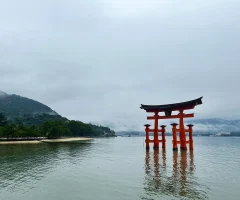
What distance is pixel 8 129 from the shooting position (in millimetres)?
89312

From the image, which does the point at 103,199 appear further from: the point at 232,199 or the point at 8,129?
the point at 8,129

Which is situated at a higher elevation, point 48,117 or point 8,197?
point 48,117

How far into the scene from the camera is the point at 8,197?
49.8 feet

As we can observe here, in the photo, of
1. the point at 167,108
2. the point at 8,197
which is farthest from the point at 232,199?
the point at 167,108

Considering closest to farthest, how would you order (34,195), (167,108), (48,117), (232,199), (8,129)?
1. (232,199)
2. (34,195)
3. (167,108)
4. (8,129)
5. (48,117)

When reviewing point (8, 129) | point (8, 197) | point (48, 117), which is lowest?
point (8, 197)

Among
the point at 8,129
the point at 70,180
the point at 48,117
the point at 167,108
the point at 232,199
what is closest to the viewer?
the point at 232,199

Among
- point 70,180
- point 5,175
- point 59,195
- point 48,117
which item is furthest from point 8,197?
point 48,117

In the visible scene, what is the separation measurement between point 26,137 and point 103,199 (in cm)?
8734

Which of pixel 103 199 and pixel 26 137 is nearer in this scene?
pixel 103 199

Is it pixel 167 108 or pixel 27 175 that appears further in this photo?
pixel 167 108

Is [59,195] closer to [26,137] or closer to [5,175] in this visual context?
[5,175]

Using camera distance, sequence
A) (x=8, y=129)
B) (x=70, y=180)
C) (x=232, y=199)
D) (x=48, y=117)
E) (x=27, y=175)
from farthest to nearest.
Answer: (x=48, y=117)
(x=8, y=129)
(x=27, y=175)
(x=70, y=180)
(x=232, y=199)

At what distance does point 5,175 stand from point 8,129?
75.1 meters
